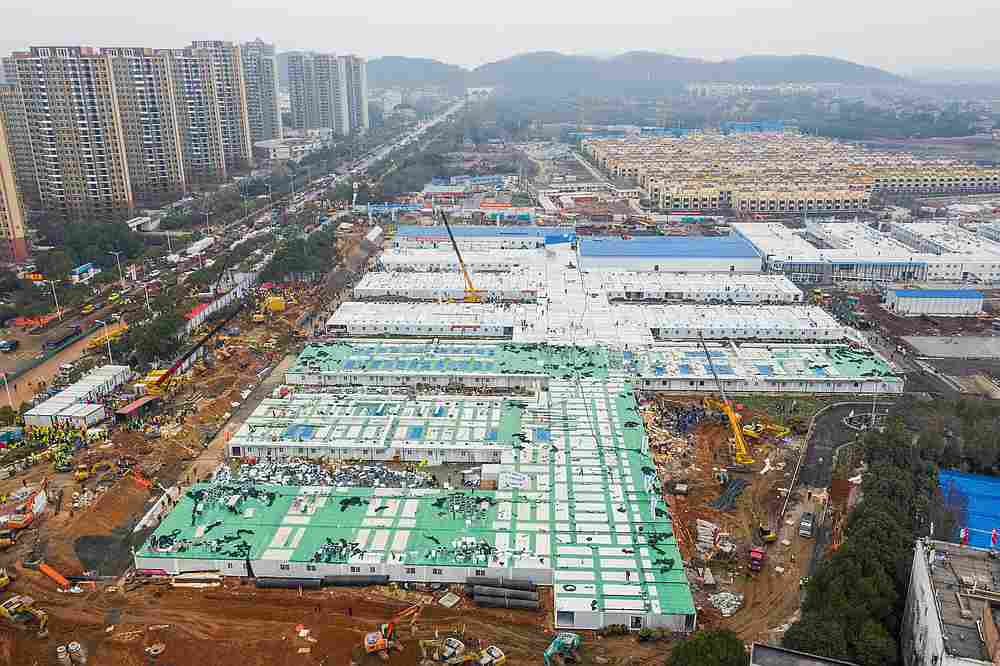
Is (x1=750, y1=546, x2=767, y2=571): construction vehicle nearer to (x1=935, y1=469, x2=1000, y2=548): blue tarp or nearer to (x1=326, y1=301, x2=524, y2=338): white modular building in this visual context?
(x1=935, y1=469, x2=1000, y2=548): blue tarp

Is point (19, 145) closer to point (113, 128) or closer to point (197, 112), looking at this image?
point (113, 128)

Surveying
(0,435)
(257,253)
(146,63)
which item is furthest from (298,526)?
(146,63)

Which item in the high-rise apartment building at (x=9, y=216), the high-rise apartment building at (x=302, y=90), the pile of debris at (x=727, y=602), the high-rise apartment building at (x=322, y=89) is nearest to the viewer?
the pile of debris at (x=727, y=602)

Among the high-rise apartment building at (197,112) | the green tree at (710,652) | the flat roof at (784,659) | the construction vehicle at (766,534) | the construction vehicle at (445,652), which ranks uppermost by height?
the high-rise apartment building at (197,112)

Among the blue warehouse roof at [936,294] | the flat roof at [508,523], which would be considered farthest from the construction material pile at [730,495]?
the blue warehouse roof at [936,294]

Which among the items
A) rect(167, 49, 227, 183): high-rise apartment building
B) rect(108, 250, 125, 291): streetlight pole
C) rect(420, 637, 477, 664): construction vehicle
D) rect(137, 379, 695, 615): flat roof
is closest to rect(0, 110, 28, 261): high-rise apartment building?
rect(108, 250, 125, 291): streetlight pole

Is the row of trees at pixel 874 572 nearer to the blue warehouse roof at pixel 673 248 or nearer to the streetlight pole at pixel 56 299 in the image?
the blue warehouse roof at pixel 673 248
